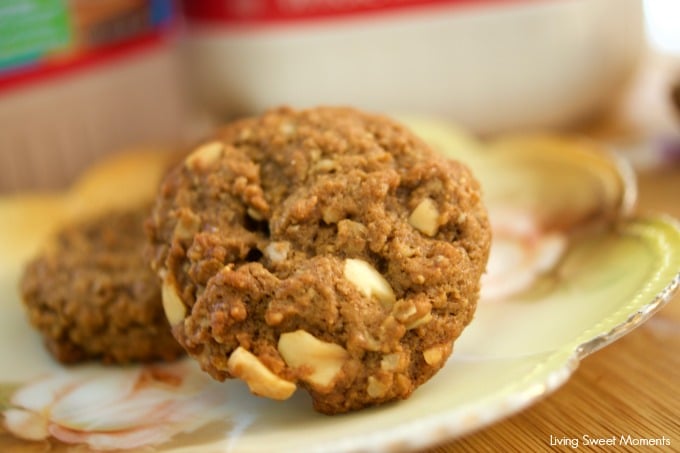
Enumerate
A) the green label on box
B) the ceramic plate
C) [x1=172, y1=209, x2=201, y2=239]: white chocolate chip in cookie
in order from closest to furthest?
1. the ceramic plate
2. [x1=172, y1=209, x2=201, y2=239]: white chocolate chip in cookie
3. the green label on box

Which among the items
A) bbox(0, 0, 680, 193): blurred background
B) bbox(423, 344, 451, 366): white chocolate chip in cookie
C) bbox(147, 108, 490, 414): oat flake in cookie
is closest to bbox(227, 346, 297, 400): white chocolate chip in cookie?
bbox(147, 108, 490, 414): oat flake in cookie

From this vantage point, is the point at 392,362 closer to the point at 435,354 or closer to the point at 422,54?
the point at 435,354

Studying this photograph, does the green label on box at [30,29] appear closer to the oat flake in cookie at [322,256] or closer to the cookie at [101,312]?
the cookie at [101,312]

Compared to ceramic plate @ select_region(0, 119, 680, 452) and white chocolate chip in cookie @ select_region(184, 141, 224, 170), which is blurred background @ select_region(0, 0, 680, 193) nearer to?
ceramic plate @ select_region(0, 119, 680, 452)

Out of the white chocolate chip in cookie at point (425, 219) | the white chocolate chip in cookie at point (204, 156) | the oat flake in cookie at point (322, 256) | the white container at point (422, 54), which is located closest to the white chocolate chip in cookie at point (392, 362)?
the oat flake in cookie at point (322, 256)

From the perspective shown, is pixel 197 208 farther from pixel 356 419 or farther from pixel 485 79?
pixel 485 79

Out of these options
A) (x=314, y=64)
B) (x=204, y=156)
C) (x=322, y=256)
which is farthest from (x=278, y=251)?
(x=314, y=64)
